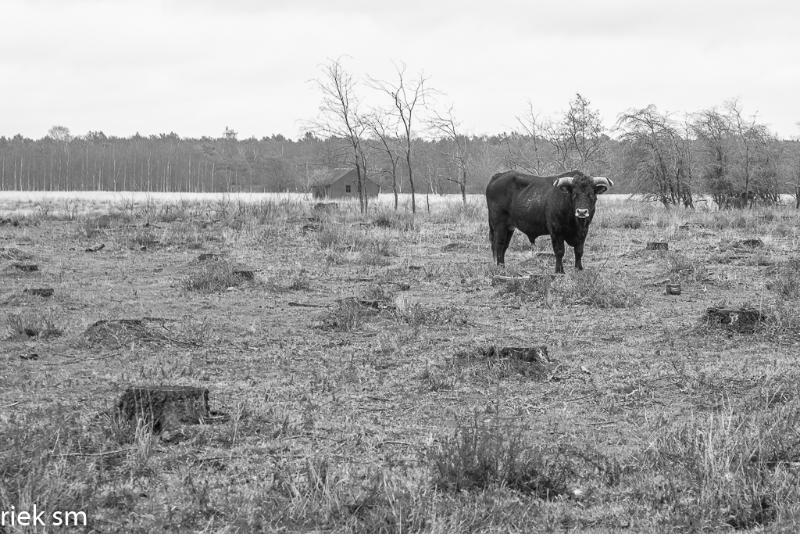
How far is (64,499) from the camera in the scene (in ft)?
12.3

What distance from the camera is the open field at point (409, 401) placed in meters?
3.89

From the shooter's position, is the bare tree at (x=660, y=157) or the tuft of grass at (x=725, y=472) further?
the bare tree at (x=660, y=157)

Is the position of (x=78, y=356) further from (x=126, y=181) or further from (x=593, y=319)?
(x=126, y=181)

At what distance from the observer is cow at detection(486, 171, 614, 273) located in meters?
13.3

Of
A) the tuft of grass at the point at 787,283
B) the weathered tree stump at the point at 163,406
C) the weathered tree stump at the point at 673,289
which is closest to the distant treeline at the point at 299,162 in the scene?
the tuft of grass at the point at 787,283

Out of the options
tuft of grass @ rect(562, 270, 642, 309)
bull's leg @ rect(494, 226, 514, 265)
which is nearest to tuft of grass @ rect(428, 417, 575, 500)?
tuft of grass @ rect(562, 270, 642, 309)

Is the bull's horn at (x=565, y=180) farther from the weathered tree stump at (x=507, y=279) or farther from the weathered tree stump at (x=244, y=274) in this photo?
the weathered tree stump at (x=244, y=274)

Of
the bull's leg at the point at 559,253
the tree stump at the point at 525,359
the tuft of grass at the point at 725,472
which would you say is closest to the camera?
the tuft of grass at the point at 725,472

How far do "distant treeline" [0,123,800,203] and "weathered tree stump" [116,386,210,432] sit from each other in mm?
27313

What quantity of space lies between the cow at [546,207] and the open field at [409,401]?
3.33 ft

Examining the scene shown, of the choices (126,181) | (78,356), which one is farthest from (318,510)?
(126,181)

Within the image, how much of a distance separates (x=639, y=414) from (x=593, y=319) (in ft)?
12.2

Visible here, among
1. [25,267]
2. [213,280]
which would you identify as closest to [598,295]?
[213,280]

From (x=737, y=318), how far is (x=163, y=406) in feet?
17.9
